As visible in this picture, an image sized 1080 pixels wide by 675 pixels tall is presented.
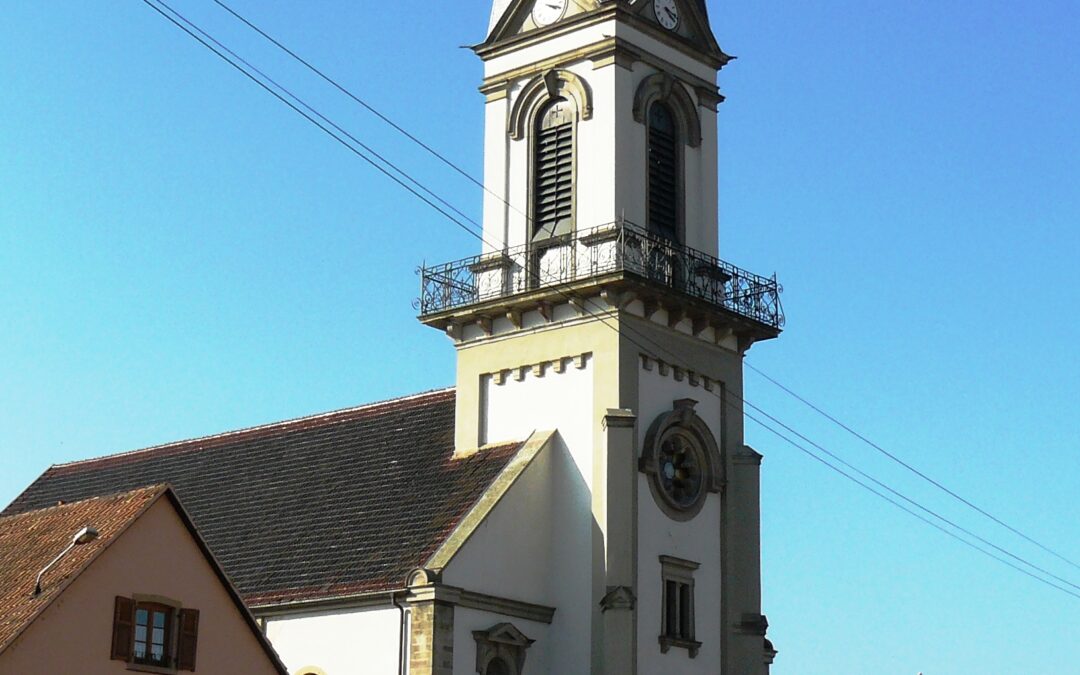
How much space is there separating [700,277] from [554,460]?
568cm

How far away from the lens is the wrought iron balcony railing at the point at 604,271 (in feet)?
152

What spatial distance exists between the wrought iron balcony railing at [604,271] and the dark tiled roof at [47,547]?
1300cm

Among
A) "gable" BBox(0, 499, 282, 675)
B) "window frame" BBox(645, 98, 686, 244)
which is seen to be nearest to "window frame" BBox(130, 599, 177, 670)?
"gable" BBox(0, 499, 282, 675)

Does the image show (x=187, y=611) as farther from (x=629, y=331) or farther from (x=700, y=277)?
(x=700, y=277)

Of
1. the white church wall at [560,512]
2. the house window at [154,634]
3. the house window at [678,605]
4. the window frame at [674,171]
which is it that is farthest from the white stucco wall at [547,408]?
the house window at [154,634]

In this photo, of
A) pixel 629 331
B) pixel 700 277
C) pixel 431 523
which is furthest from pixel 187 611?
pixel 700 277

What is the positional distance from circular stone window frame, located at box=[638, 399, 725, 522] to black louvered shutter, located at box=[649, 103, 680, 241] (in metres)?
4.29

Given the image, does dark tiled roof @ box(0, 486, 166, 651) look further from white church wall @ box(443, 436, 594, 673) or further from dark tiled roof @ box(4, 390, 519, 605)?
white church wall @ box(443, 436, 594, 673)

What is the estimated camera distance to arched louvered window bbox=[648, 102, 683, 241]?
159 ft

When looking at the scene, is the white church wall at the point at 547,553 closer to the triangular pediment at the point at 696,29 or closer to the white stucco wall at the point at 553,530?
the white stucco wall at the point at 553,530

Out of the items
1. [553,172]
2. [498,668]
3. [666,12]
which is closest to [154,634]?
[498,668]

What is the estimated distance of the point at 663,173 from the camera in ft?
161

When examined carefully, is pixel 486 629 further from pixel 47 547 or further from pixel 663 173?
pixel 663 173

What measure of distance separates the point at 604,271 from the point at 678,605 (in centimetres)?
752
